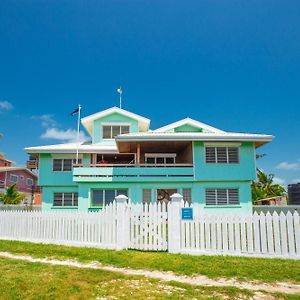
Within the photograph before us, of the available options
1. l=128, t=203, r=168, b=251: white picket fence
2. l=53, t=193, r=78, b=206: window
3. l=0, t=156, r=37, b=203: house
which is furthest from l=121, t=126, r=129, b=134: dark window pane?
l=0, t=156, r=37, b=203: house

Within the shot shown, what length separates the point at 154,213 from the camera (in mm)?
10484

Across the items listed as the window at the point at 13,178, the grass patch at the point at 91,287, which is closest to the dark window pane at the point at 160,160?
the grass patch at the point at 91,287

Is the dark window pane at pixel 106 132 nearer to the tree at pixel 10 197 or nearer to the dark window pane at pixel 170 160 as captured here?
the dark window pane at pixel 170 160

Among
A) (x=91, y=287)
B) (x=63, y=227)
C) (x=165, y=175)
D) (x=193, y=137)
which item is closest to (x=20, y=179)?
(x=165, y=175)

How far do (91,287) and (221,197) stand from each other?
16.7m

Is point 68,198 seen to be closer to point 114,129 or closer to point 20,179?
point 114,129

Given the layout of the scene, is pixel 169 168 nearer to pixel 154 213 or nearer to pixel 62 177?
pixel 62 177

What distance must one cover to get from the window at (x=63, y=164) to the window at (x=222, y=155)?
408 inches

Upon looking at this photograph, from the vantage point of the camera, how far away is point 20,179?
49500 millimetres

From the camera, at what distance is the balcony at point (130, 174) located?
21016 millimetres

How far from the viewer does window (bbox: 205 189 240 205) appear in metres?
21.7

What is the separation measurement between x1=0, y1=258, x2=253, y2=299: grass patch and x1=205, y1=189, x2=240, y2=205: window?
49.4ft

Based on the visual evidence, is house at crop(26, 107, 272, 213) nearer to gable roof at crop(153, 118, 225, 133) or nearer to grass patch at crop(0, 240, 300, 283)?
gable roof at crop(153, 118, 225, 133)

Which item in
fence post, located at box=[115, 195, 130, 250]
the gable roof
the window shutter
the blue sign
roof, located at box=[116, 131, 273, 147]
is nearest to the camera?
the blue sign
